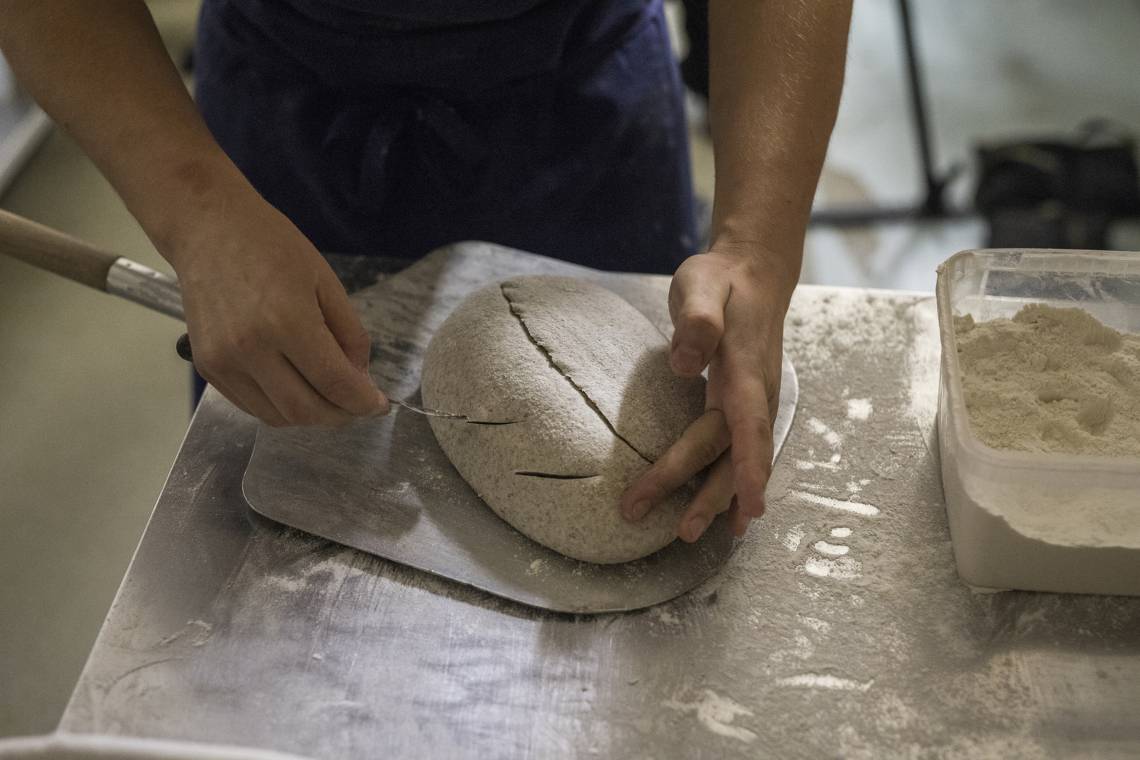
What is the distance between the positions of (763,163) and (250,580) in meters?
0.71

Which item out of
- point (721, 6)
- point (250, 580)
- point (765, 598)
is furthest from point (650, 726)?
point (721, 6)

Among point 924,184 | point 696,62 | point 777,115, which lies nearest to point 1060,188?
point 924,184

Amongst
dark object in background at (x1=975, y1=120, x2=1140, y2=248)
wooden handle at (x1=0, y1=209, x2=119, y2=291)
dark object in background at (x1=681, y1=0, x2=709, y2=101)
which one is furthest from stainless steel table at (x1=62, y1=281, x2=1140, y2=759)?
dark object in background at (x1=975, y1=120, x2=1140, y2=248)

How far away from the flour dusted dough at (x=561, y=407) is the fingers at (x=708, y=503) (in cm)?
3

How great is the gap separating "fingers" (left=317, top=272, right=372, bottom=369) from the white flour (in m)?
0.62

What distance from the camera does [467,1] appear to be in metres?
1.20

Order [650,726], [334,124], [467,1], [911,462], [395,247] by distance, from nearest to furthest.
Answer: [650,726]
[911,462]
[467,1]
[334,124]
[395,247]

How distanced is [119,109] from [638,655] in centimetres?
76

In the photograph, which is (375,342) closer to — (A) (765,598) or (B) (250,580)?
(B) (250,580)

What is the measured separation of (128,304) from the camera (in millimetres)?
2699

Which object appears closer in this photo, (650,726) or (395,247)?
(650,726)

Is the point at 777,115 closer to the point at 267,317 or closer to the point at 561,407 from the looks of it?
the point at 561,407

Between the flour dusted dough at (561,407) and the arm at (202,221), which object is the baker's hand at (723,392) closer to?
the flour dusted dough at (561,407)

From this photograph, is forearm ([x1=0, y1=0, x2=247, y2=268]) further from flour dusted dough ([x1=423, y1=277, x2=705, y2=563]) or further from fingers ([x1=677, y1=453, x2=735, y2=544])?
fingers ([x1=677, y1=453, x2=735, y2=544])
